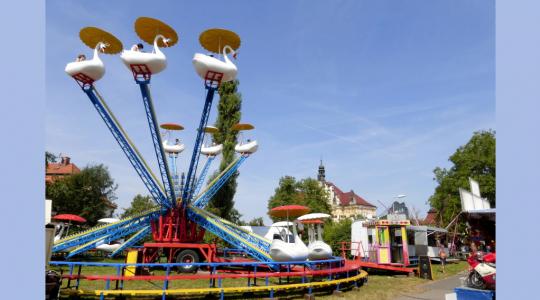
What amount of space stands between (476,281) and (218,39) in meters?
10.5

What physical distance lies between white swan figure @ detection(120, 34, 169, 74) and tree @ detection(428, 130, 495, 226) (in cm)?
3259

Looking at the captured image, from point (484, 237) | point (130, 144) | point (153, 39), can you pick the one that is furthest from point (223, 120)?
point (484, 237)

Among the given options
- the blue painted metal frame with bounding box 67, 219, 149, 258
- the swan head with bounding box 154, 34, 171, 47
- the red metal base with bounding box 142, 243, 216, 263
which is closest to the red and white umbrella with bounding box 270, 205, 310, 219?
the red metal base with bounding box 142, 243, 216, 263

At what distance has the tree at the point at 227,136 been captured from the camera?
94.7 ft

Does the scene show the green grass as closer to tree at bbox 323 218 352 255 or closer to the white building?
tree at bbox 323 218 352 255

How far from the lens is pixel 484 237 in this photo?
73.9ft

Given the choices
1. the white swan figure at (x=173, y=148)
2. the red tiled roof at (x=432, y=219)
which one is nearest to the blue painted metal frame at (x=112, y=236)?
the white swan figure at (x=173, y=148)

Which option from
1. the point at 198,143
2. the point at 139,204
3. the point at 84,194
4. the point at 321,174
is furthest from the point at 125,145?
the point at 321,174

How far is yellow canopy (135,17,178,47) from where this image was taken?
1205cm

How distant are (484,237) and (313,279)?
1434 centimetres

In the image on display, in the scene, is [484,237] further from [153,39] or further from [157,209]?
[153,39]

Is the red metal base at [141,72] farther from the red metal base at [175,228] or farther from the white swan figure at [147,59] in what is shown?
the red metal base at [175,228]

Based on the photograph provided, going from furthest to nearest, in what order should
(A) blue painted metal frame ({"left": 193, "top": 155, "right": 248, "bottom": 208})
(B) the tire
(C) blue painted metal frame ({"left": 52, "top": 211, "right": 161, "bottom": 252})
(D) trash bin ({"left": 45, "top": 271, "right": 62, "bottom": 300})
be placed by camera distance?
1. (A) blue painted metal frame ({"left": 193, "top": 155, "right": 248, "bottom": 208})
2. (C) blue painted metal frame ({"left": 52, "top": 211, "right": 161, "bottom": 252})
3. (B) the tire
4. (D) trash bin ({"left": 45, "top": 271, "right": 62, "bottom": 300})

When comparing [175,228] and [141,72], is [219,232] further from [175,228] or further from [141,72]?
[141,72]
